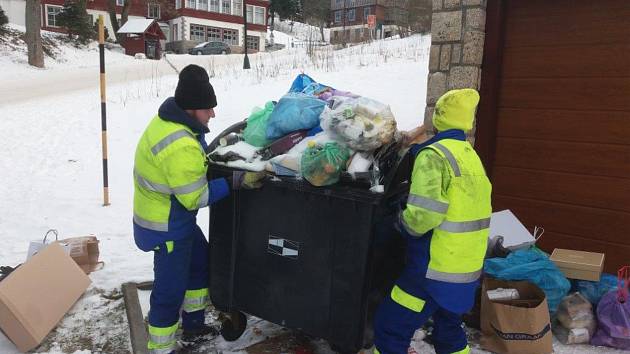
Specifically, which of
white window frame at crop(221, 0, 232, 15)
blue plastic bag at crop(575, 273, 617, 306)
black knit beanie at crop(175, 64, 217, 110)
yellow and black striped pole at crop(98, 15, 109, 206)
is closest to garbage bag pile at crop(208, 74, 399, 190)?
black knit beanie at crop(175, 64, 217, 110)

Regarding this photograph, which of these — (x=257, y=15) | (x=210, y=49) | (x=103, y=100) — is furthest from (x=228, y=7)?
(x=103, y=100)

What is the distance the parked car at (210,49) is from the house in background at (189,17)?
3013 millimetres

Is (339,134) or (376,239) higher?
(339,134)

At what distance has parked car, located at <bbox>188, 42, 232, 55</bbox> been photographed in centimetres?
3662

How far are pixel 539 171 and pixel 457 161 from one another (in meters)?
1.98

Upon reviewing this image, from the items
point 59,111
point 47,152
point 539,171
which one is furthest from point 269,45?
point 539,171

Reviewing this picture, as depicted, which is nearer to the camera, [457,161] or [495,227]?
[457,161]

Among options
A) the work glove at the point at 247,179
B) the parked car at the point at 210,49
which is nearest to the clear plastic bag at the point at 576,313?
the work glove at the point at 247,179

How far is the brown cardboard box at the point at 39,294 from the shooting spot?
3012 mm

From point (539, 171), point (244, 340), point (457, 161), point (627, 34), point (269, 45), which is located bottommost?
point (244, 340)

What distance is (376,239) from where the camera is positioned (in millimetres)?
2662

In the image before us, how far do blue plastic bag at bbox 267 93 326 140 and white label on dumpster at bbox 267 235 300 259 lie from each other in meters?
0.57

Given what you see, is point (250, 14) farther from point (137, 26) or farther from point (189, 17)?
point (137, 26)

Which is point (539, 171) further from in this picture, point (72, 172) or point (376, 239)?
point (72, 172)
